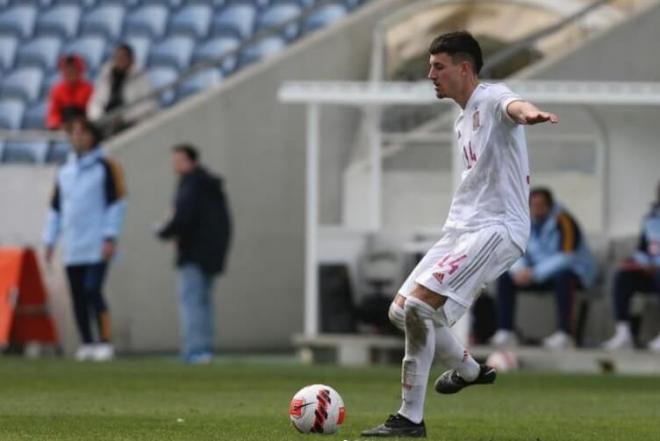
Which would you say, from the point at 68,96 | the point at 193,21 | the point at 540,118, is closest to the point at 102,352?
the point at 68,96

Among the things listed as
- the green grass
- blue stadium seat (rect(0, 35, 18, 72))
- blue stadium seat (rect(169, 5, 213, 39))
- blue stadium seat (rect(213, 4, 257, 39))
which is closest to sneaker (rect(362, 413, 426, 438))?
the green grass

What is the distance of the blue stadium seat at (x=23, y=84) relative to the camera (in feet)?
83.9

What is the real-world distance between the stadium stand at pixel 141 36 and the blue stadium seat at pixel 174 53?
1 centimetres

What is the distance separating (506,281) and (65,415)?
875 centimetres

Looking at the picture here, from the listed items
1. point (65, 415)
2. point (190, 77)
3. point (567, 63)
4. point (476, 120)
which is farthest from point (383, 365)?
point (476, 120)

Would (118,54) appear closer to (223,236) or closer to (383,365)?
(223,236)

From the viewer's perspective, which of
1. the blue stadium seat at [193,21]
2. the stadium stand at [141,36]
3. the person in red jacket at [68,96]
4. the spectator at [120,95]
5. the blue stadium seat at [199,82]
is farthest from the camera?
the blue stadium seat at [193,21]

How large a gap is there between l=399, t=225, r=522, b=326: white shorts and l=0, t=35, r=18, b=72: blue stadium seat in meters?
17.2

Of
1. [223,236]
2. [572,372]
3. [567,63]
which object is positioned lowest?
[572,372]

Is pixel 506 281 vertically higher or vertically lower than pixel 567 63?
lower

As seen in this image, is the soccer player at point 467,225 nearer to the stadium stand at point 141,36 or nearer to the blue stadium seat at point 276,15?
the stadium stand at point 141,36

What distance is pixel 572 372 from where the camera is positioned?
19.0 m

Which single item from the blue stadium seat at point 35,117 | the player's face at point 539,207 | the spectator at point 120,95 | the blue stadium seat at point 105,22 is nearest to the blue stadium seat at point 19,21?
the blue stadium seat at point 105,22

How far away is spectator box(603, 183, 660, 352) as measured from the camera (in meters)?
19.1
